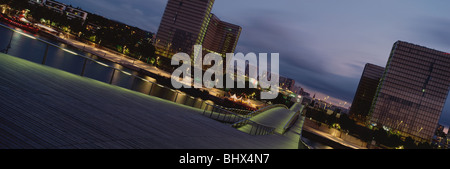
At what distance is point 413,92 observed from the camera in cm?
11888

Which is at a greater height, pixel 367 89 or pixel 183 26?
pixel 183 26

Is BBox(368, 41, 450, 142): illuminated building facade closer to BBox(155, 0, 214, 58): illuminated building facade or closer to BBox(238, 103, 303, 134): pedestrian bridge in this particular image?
BBox(155, 0, 214, 58): illuminated building facade

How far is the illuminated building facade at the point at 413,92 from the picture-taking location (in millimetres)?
117000

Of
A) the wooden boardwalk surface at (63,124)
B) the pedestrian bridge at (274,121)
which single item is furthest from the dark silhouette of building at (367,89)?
the wooden boardwalk surface at (63,124)

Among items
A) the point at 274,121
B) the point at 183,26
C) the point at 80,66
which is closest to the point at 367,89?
the point at 183,26

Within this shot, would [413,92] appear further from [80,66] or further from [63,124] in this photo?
[63,124]

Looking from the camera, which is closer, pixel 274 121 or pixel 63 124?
pixel 63 124

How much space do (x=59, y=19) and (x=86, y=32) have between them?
1072 cm

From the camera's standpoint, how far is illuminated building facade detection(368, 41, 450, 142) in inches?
4606

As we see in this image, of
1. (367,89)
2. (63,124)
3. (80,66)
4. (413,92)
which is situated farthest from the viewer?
(367,89)
